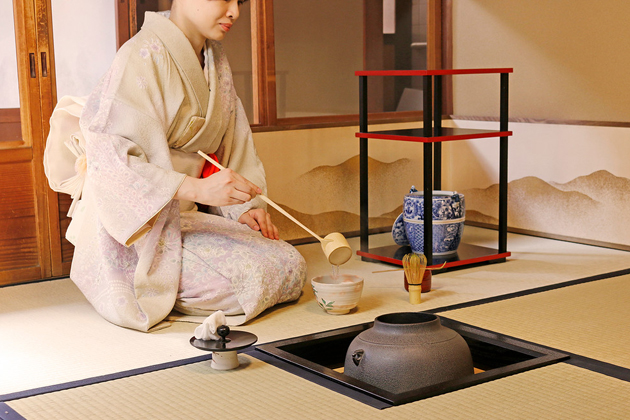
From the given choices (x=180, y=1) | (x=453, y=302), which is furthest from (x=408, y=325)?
(x=180, y=1)

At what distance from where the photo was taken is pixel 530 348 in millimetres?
2307

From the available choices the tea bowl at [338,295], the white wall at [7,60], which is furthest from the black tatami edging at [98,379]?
the white wall at [7,60]

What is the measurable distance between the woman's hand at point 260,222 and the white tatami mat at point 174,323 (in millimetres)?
282

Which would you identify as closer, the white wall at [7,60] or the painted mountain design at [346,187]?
the white wall at [7,60]

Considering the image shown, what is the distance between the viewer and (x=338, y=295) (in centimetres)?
271

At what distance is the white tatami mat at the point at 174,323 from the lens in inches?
90.7

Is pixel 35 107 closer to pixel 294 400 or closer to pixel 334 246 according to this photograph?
pixel 334 246

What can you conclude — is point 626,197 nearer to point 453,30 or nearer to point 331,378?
point 453,30

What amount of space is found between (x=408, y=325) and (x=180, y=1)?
1.51 metres

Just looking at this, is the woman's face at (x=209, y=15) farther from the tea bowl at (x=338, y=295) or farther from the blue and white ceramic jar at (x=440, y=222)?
the blue and white ceramic jar at (x=440, y=222)

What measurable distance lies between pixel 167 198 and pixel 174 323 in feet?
1.46

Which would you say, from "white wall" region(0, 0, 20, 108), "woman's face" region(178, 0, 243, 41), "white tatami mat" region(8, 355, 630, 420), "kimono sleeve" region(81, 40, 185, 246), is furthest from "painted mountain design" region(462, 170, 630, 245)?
"white wall" region(0, 0, 20, 108)

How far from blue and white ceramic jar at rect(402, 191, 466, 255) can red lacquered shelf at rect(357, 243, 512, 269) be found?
0.06 metres

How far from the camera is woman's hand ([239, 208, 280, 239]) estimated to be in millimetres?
3000
